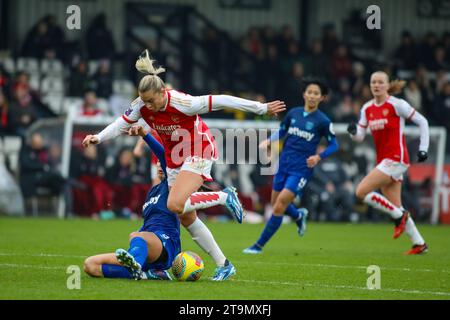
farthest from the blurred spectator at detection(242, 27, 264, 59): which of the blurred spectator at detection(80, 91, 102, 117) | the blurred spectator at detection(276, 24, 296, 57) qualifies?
the blurred spectator at detection(80, 91, 102, 117)

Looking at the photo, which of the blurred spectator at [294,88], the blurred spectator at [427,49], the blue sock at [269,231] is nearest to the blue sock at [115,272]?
the blue sock at [269,231]

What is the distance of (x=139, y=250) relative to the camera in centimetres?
943

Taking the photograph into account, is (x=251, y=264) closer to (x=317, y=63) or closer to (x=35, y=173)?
(x=35, y=173)

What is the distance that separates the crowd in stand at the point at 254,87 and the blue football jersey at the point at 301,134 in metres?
8.06

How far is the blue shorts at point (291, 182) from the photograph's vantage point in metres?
14.2

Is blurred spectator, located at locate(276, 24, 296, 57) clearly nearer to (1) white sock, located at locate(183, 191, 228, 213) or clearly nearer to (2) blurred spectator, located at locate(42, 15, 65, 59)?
(2) blurred spectator, located at locate(42, 15, 65, 59)

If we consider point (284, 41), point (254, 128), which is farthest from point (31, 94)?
point (284, 41)

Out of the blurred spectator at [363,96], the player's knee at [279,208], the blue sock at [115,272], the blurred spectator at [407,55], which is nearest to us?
the blue sock at [115,272]

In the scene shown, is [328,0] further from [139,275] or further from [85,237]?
[139,275]

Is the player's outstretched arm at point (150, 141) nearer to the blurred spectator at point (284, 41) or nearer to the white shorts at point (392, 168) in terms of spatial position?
the white shorts at point (392, 168)

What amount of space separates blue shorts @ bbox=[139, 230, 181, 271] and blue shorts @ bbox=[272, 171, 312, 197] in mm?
4570

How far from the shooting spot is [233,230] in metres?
19.0

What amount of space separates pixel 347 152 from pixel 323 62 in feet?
13.4

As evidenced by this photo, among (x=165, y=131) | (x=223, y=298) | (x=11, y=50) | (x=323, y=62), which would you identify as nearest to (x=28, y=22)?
(x=11, y=50)
